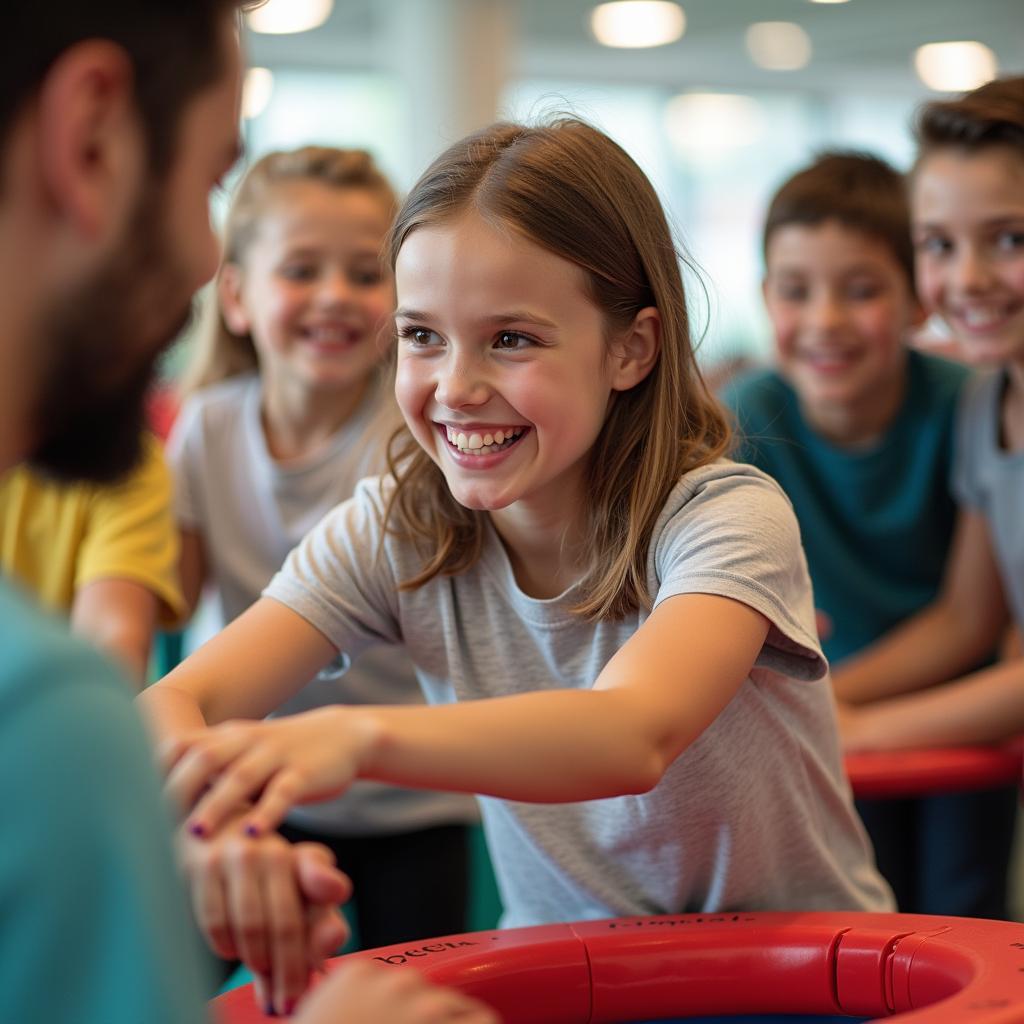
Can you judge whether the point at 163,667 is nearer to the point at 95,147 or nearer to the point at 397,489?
the point at 397,489

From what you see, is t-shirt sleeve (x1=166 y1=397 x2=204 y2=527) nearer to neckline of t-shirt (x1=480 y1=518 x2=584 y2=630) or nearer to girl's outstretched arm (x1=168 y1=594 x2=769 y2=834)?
neckline of t-shirt (x1=480 y1=518 x2=584 y2=630)

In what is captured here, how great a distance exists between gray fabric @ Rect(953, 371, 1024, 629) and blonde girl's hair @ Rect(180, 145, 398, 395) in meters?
0.86

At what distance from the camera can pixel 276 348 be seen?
6.56 ft

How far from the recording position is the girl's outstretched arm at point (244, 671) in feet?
3.56

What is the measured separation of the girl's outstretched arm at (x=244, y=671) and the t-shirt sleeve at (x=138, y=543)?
1.55ft

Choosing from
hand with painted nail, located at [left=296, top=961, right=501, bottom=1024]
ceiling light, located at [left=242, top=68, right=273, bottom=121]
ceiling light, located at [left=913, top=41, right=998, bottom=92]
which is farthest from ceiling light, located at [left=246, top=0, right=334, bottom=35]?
hand with painted nail, located at [left=296, top=961, right=501, bottom=1024]

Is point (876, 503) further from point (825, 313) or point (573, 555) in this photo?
point (573, 555)

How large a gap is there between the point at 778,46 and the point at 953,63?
118cm

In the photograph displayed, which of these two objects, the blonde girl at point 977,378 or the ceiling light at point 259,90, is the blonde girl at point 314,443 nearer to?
the blonde girl at point 977,378

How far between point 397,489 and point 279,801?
583 mm

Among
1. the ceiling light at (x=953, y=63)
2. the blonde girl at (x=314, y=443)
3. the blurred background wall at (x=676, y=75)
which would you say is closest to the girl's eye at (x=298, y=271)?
the blonde girl at (x=314, y=443)

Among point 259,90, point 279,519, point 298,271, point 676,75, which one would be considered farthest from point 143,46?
point 676,75

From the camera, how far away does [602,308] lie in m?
1.21

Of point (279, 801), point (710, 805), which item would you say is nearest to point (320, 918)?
point (279, 801)
